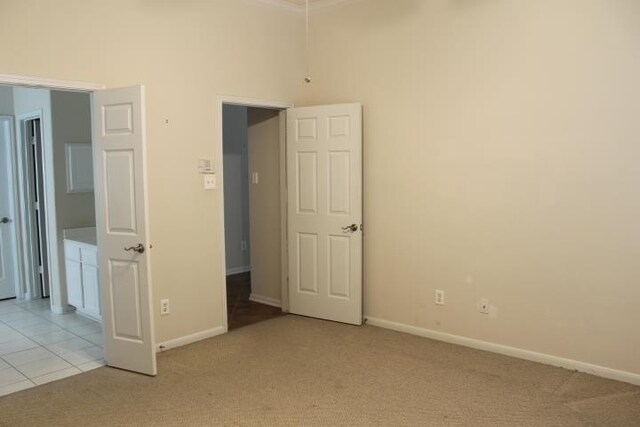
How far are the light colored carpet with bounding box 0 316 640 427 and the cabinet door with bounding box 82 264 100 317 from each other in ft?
4.12

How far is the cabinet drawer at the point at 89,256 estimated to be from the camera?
481cm

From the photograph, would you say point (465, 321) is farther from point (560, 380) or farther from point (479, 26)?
point (479, 26)

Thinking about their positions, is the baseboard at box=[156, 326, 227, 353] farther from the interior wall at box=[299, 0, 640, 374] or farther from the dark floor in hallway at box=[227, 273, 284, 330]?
the interior wall at box=[299, 0, 640, 374]

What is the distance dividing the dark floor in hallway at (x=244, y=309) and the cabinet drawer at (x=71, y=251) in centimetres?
159

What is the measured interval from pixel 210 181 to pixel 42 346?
1966mm

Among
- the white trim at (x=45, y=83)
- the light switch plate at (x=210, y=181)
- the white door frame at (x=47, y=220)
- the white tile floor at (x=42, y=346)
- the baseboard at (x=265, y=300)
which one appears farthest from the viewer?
the baseboard at (x=265, y=300)

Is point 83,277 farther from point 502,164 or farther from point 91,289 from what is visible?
point 502,164

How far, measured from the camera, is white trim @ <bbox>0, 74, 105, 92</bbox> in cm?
324

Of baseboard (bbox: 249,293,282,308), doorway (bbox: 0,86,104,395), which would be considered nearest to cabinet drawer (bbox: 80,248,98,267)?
doorway (bbox: 0,86,104,395)

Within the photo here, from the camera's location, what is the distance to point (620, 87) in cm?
340

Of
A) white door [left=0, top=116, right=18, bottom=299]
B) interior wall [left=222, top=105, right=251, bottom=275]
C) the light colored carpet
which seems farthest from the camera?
interior wall [left=222, top=105, right=251, bottom=275]

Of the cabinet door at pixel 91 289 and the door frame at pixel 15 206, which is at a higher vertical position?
the door frame at pixel 15 206

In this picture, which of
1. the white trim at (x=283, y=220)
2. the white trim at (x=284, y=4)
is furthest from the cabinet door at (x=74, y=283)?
the white trim at (x=284, y=4)

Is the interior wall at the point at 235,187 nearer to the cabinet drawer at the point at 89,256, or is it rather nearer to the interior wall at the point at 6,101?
the cabinet drawer at the point at 89,256
